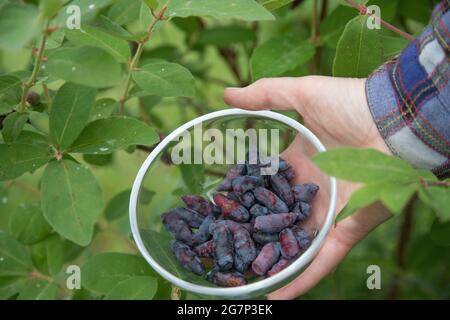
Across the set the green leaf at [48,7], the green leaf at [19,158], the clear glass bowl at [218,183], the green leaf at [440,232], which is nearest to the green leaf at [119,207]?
the clear glass bowl at [218,183]

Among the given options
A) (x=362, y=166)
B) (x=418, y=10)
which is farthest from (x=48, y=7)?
(x=418, y=10)

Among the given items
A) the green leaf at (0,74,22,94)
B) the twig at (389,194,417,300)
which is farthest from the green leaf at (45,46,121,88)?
the twig at (389,194,417,300)

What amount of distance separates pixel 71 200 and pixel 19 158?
0.43 feet

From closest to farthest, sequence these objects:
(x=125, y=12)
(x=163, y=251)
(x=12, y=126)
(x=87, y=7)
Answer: (x=87, y=7)
(x=12, y=126)
(x=163, y=251)
(x=125, y=12)

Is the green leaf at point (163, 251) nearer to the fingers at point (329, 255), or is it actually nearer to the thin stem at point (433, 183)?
the fingers at point (329, 255)

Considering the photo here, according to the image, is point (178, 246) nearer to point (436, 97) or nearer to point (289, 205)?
point (289, 205)

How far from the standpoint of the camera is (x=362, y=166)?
773mm

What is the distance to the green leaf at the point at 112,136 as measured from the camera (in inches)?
41.0

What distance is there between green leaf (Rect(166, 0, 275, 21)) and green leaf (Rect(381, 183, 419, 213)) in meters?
0.32

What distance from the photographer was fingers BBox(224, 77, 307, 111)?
1.21 metres

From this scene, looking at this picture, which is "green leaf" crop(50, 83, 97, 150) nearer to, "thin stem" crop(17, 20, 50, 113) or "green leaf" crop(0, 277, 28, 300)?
"thin stem" crop(17, 20, 50, 113)

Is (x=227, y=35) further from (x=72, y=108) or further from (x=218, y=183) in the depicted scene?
(x=72, y=108)

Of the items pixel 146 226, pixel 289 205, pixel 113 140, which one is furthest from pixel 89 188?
pixel 289 205
